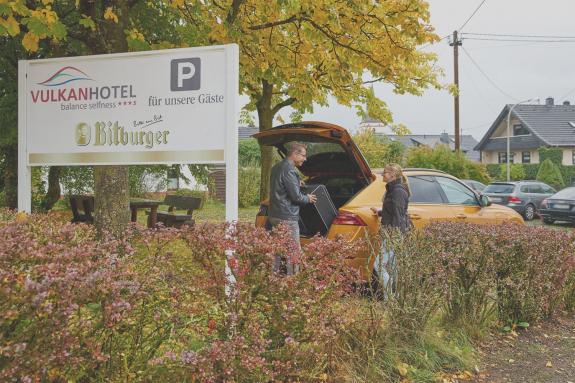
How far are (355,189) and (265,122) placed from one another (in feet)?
23.9

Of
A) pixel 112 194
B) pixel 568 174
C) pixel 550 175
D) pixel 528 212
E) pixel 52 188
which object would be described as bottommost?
pixel 528 212

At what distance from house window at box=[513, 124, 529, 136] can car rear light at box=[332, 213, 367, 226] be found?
53.8 m

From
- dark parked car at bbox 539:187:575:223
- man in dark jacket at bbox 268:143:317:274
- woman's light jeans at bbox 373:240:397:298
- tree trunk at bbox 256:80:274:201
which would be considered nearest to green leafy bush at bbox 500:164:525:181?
dark parked car at bbox 539:187:575:223

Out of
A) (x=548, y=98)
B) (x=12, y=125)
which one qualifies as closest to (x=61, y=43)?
(x=12, y=125)

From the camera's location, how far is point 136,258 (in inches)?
141

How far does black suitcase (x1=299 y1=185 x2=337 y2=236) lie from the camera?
279 inches

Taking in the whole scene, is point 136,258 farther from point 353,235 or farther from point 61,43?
point 61,43

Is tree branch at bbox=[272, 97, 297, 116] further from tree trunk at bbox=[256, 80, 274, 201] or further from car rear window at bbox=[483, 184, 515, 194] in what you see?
car rear window at bbox=[483, 184, 515, 194]

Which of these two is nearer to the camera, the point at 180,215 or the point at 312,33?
the point at 312,33

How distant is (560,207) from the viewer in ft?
65.0

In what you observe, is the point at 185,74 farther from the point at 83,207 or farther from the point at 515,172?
the point at 515,172

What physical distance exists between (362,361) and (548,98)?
63.9m

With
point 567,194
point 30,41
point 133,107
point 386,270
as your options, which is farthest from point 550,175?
point 30,41

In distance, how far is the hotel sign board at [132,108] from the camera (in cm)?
534
